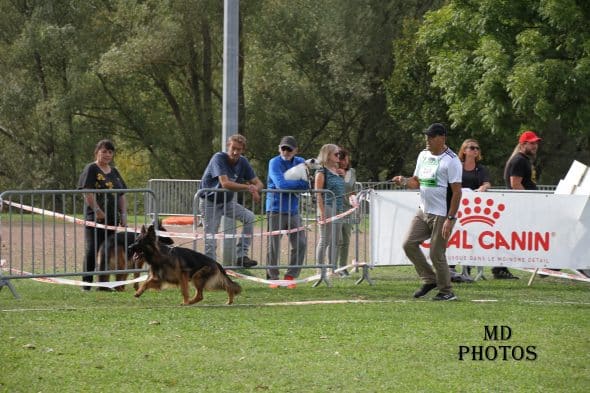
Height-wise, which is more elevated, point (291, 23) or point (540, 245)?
point (291, 23)

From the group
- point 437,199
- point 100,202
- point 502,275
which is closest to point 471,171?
point 502,275

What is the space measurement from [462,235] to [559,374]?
6239mm

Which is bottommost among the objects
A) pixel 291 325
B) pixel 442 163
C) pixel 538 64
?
pixel 291 325

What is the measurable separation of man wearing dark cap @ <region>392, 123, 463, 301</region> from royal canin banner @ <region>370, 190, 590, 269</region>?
1930 mm

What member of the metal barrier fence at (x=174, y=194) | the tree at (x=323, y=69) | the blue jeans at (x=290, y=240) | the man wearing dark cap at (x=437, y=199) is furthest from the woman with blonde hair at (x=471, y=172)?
the tree at (x=323, y=69)

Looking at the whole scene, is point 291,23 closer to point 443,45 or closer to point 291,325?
point 443,45

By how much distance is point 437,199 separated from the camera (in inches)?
460

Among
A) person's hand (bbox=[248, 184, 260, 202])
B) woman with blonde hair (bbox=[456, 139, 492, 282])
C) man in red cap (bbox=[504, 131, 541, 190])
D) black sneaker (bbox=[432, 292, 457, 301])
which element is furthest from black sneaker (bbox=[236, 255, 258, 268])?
man in red cap (bbox=[504, 131, 541, 190])

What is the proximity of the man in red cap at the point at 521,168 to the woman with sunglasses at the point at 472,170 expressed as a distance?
0.71 meters

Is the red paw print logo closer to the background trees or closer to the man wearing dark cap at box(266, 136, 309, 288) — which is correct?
the man wearing dark cap at box(266, 136, 309, 288)

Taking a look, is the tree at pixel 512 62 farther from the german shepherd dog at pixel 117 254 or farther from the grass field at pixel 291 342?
the german shepherd dog at pixel 117 254

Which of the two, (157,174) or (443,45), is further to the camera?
(157,174)

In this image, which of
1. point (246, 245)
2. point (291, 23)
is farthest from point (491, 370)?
point (291, 23)

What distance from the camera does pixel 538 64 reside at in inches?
1230
